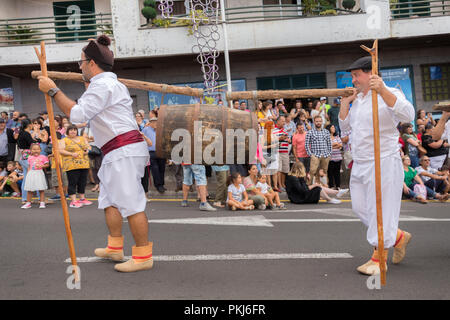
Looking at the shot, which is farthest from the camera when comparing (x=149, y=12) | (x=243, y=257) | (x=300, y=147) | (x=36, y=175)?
(x=149, y=12)

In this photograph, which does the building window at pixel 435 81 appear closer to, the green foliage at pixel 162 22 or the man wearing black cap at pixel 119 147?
the green foliage at pixel 162 22

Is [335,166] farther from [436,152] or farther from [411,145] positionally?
[436,152]

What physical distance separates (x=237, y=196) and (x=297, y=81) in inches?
409

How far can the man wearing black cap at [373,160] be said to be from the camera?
448 cm

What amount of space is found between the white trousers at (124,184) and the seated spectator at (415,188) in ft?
25.9

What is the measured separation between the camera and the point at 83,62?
4.72 meters

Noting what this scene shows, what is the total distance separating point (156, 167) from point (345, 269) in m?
7.48

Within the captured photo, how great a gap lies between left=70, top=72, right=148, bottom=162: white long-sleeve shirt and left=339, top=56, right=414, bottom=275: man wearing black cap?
218 cm

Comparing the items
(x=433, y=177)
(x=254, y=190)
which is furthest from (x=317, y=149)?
(x=433, y=177)

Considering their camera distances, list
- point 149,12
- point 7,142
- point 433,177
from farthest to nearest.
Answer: point 149,12, point 7,142, point 433,177

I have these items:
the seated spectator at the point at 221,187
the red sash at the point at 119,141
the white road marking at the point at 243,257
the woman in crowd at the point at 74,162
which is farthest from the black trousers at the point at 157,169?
the red sash at the point at 119,141

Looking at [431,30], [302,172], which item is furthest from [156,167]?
[431,30]

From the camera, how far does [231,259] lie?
204 inches

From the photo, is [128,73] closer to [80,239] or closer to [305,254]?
[80,239]
